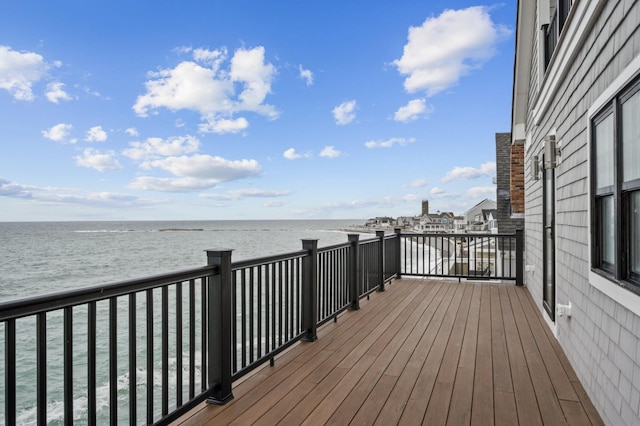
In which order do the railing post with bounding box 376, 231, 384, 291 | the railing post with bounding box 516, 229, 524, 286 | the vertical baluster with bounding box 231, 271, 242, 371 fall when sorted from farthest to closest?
the railing post with bounding box 516, 229, 524, 286
the railing post with bounding box 376, 231, 384, 291
the vertical baluster with bounding box 231, 271, 242, 371

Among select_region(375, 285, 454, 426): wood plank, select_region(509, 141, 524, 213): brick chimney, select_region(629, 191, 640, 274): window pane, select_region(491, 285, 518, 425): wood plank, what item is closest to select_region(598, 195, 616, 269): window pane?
select_region(629, 191, 640, 274): window pane

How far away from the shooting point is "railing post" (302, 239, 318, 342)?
12.3 ft

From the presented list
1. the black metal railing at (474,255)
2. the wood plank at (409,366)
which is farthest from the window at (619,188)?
the black metal railing at (474,255)

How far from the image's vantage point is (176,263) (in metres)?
22.9

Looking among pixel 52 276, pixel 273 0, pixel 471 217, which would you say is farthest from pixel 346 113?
pixel 52 276

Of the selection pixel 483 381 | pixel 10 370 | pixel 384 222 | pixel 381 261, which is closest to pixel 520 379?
pixel 483 381

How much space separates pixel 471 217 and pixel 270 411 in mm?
23329

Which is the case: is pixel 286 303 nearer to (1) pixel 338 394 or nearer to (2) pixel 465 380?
(1) pixel 338 394

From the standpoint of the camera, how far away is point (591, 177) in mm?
2605

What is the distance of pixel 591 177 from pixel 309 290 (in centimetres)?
236

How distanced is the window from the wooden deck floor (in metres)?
0.93

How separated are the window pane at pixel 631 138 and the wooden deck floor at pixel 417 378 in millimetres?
1416

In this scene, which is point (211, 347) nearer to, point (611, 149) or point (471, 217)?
point (611, 149)

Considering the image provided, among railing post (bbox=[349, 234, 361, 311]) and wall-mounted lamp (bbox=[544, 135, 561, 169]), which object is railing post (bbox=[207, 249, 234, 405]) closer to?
railing post (bbox=[349, 234, 361, 311])
